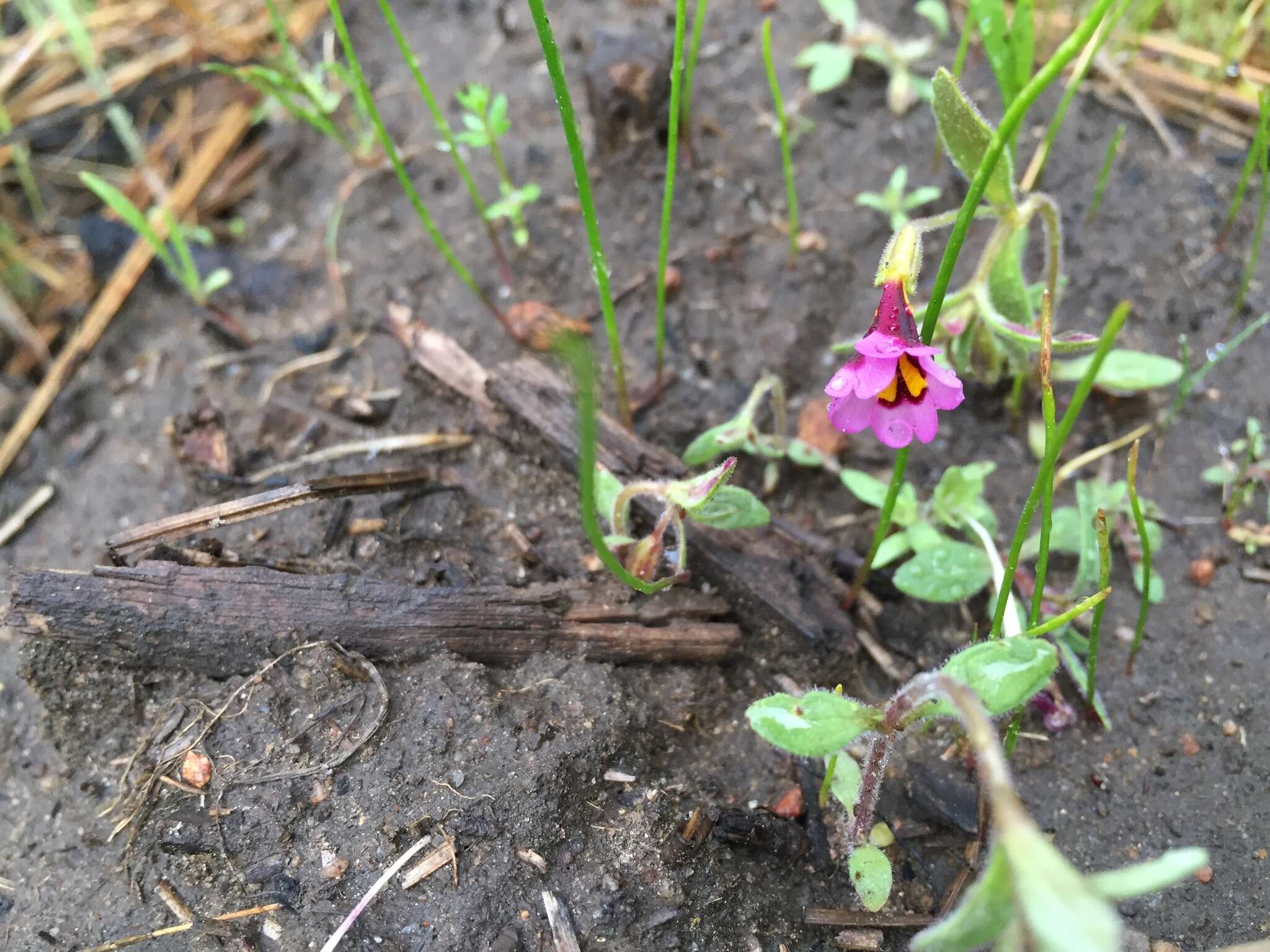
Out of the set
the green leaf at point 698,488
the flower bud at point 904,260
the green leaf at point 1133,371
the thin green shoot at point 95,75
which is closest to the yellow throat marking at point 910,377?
the flower bud at point 904,260

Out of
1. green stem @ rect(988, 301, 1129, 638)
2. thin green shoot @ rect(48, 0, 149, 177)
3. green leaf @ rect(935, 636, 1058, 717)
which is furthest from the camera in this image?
thin green shoot @ rect(48, 0, 149, 177)

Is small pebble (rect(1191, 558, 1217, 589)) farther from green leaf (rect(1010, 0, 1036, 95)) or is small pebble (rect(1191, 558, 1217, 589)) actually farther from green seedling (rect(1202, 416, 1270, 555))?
green leaf (rect(1010, 0, 1036, 95))

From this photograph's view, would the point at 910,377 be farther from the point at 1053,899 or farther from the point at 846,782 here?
the point at 1053,899

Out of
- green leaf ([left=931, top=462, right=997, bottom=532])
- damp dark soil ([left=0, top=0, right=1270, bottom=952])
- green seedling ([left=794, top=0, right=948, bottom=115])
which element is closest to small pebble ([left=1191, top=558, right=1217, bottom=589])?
damp dark soil ([left=0, top=0, right=1270, bottom=952])

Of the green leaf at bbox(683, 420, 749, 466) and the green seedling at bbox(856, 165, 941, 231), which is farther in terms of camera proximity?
the green seedling at bbox(856, 165, 941, 231)

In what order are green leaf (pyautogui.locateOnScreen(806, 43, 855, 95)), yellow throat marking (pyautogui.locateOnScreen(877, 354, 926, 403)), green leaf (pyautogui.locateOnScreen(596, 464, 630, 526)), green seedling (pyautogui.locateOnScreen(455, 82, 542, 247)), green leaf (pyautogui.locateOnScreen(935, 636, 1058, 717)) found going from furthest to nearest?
green leaf (pyautogui.locateOnScreen(806, 43, 855, 95)) → green seedling (pyautogui.locateOnScreen(455, 82, 542, 247)) → green leaf (pyautogui.locateOnScreen(596, 464, 630, 526)) → yellow throat marking (pyautogui.locateOnScreen(877, 354, 926, 403)) → green leaf (pyautogui.locateOnScreen(935, 636, 1058, 717))
